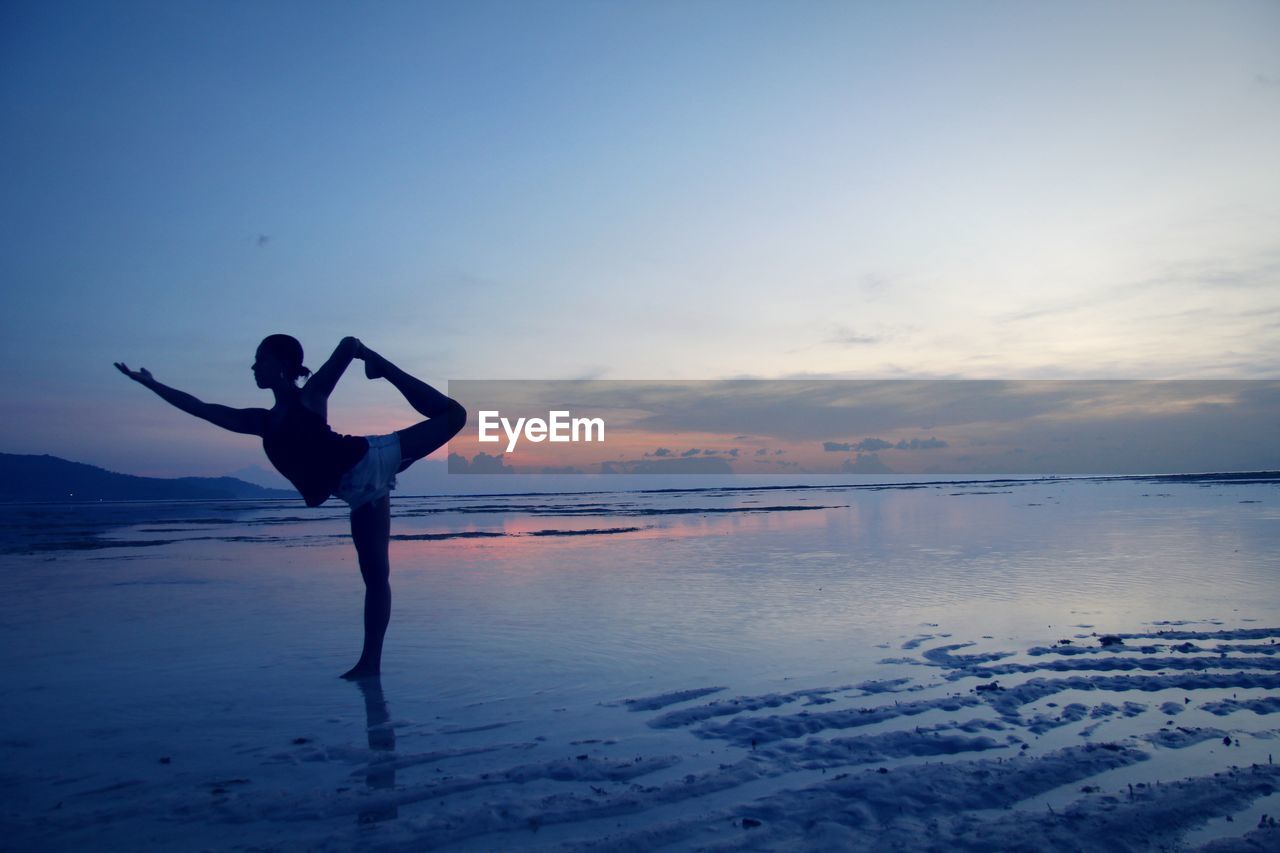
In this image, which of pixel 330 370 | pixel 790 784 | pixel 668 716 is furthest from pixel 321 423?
pixel 790 784

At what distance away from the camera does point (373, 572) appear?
5688mm

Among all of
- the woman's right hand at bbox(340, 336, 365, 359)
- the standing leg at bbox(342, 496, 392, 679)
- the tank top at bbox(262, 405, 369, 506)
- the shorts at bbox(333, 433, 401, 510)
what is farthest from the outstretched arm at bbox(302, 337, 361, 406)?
the standing leg at bbox(342, 496, 392, 679)

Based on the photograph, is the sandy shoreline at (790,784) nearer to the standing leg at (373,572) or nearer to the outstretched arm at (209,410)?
the standing leg at (373,572)

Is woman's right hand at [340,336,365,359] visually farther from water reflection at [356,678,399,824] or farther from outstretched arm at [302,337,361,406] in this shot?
water reflection at [356,678,399,824]

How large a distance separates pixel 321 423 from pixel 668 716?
2.91 meters

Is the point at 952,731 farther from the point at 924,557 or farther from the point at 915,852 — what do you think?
the point at 924,557

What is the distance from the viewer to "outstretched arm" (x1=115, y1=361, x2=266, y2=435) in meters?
4.81

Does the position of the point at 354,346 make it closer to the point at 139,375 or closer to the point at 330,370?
the point at 330,370

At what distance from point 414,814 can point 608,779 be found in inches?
35.5

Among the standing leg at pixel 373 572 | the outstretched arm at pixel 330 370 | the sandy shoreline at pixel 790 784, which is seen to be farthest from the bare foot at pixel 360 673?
the outstretched arm at pixel 330 370

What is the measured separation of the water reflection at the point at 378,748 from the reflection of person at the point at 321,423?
135cm

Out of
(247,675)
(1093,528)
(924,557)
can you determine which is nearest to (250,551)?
(247,675)

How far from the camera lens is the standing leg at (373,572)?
18.3 feet

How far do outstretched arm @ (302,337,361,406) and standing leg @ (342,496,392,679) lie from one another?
101 cm
